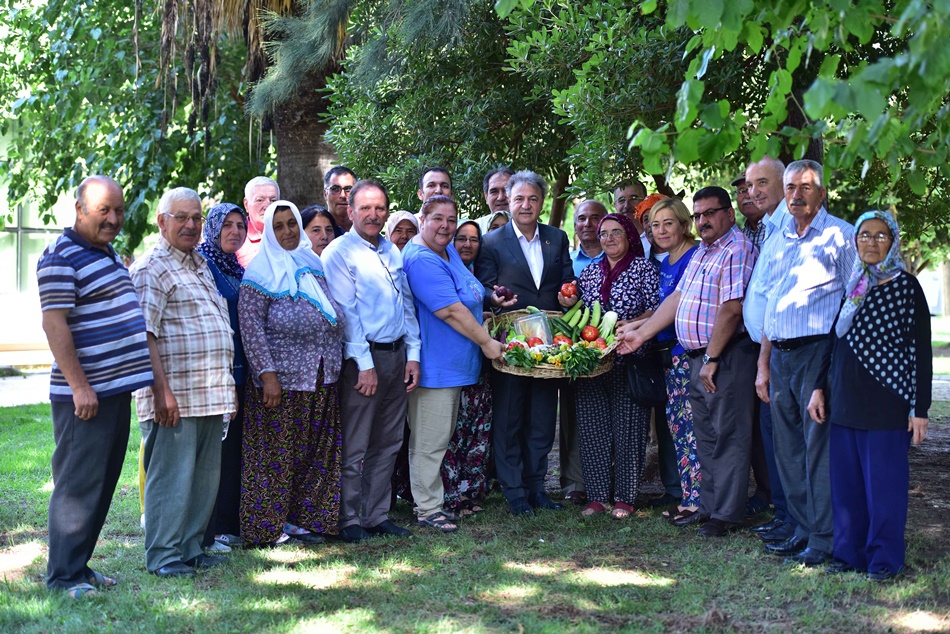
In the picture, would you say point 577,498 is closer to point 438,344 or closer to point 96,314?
point 438,344

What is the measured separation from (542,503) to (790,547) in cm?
186

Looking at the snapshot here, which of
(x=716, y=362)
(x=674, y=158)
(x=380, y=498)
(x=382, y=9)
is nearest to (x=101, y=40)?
(x=382, y=9)

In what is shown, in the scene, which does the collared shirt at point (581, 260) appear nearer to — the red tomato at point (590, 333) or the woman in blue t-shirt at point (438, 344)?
the red tomato at point (590, 333)

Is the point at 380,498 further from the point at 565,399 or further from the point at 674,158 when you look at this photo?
the point at 674,158

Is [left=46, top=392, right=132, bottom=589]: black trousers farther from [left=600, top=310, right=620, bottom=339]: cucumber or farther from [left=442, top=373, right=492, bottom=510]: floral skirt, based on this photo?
[left=600, top=310, right=620, bottom=339]: cucumber

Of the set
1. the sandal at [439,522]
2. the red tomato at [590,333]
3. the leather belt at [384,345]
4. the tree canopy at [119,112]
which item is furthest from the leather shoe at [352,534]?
the tree canopy at [119,112]

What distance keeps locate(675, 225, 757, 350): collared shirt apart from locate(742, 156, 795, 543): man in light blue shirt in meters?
0.09

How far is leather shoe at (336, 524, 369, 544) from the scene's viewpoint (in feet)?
20.0

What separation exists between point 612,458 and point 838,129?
344cm

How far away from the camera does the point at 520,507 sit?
6.70 meters

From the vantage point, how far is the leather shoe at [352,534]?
6.08 metres

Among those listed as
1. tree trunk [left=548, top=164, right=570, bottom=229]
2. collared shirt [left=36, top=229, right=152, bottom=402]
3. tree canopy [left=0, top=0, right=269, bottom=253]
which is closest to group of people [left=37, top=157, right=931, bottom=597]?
collared shirt [left=36, top=229, right=152, bottom=402]

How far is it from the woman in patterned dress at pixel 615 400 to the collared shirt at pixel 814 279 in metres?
1.26

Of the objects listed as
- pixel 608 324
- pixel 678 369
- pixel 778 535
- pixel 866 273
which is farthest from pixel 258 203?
pixel 778 535
